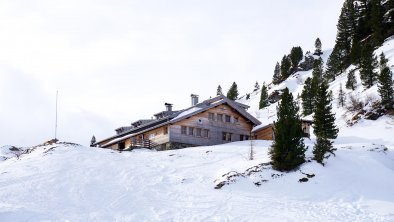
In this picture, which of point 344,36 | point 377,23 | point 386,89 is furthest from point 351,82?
point 344,36

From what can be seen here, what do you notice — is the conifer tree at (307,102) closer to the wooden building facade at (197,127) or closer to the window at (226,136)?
the wooden building facade at (197,127)

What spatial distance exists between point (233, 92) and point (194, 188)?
95100mm

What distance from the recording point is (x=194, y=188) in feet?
95.8

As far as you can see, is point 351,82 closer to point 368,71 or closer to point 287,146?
point 368,71

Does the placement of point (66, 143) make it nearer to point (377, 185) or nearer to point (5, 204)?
point (5, 204)

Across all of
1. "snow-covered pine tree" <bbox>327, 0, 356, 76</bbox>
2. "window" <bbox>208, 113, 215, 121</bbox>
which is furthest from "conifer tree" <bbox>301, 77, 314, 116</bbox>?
"window" <bbox>208, 113, 215, 121</bbox>

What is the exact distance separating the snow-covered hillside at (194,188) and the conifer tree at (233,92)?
→ 82.4m

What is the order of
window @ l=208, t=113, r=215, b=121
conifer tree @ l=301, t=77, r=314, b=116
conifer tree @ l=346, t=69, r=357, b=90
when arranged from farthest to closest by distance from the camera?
conifer tree @ l=301, t=77, r=314, b=116 → conifer tree @ l=346, t=69, r=357, b=90 → window @ l=208, t=113, r=215, b=121

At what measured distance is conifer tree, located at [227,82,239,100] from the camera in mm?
Result: 121662

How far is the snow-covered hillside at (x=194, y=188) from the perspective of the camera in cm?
2338

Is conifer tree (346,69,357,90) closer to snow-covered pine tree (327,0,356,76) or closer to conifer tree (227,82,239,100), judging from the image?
snow-covered pine tree (327,0,356,76)

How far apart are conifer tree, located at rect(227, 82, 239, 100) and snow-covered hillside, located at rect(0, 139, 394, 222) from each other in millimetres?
82426

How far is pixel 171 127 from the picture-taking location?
1977 inches

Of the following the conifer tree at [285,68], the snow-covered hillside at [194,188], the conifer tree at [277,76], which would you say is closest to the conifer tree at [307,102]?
the conifer tree at [285,68]
